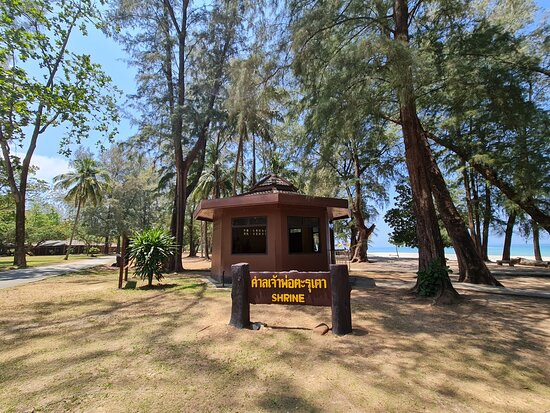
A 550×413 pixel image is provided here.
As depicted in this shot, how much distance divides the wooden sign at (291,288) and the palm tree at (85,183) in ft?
92.3

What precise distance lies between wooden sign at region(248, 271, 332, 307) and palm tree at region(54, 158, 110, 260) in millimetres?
28144

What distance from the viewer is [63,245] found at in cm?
4812

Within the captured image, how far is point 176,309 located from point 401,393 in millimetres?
4849

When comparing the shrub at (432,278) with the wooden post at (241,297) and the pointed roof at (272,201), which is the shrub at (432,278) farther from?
the wooden post at (241,297)

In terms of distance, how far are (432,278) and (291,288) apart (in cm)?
410

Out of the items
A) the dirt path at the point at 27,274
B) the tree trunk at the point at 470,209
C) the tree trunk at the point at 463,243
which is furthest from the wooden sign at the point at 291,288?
the tree trunk at the point at 470,209

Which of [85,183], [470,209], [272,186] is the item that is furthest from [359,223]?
[85,183]

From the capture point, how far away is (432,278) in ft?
23.5

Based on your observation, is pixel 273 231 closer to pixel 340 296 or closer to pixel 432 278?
pixel 432 278

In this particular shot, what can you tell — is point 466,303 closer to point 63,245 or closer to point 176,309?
point 176,309

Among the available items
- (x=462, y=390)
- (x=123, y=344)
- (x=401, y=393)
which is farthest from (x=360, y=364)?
(x=123, y=344)

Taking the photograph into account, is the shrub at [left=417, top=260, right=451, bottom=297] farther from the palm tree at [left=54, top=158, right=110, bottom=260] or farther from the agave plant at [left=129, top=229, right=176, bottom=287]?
the palm tree at [left=54, top=158, right=110, bottom=260]

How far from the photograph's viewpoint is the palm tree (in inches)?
1111

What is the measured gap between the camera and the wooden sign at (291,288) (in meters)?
4.74
